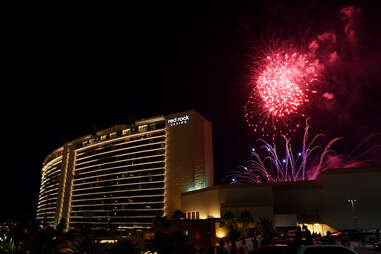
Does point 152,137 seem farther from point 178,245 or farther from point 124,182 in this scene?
point 178,245

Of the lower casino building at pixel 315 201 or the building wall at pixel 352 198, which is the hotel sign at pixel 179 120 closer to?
the lower casino building at pixel 315 201

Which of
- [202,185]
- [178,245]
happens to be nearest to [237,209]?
[202,185]

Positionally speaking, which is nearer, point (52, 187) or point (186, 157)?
point (186, 157)

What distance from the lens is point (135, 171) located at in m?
82.9

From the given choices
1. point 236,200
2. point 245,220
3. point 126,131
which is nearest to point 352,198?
point 245,220

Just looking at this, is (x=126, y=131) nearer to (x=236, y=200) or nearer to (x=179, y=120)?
(x=179, y=120)

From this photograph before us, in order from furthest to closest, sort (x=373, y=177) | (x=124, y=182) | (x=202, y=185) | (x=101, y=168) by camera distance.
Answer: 1. (x=101, y=168)
2. (x=124, y=182)
3. (x=202, y=185)
4. (x=373, y=177)

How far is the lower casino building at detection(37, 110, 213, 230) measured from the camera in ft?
243

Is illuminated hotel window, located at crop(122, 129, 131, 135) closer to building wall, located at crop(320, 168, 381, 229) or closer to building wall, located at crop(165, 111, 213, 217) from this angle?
building wall, located at crop(165, 111, 213, 217)

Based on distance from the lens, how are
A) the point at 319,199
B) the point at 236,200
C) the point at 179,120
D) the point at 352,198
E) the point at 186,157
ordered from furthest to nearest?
the point at 179,120 < the point at 186,157 < the point at 236,200 < the point at 319,199 < the point at 352,198

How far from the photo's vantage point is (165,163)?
76625mm

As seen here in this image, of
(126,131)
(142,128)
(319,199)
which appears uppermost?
(126,131)

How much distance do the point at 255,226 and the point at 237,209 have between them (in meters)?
4.64

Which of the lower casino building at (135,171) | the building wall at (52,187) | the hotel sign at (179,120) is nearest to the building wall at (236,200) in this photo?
the lower casino building at (135,171)
